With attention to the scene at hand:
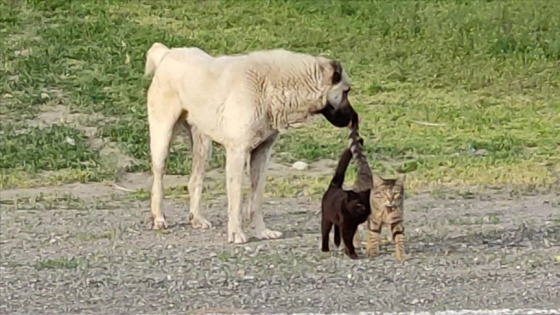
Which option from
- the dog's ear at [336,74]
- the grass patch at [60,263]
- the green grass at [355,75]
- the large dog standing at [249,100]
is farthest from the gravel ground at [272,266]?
the green grass at [355,75]

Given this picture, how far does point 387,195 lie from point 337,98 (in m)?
0.96

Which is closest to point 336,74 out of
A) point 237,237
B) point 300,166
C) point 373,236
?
point 373,236

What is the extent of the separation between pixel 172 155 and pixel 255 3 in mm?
6543

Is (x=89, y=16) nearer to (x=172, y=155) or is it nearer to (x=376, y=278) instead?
(x=172, y=155)

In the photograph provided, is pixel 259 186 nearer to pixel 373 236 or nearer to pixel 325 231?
pixel 325 231

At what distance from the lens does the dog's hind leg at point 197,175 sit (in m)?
9.27

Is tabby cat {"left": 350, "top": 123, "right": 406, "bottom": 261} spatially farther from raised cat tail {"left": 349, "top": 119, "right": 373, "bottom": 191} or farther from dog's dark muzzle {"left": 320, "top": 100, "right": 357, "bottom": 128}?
dog's dark muzzle {"left": 320, "top": 100, "right": 357, "bottom": 128}

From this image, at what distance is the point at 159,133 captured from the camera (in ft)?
30.1

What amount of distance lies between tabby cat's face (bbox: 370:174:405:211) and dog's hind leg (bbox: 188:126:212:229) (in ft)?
6.13

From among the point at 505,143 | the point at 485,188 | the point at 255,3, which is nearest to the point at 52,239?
the point at 485,188

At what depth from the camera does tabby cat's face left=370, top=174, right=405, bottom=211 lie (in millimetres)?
7656

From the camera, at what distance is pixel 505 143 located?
12.4 metres

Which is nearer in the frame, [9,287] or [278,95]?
[9,287]

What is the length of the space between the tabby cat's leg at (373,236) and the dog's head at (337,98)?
82 cm
